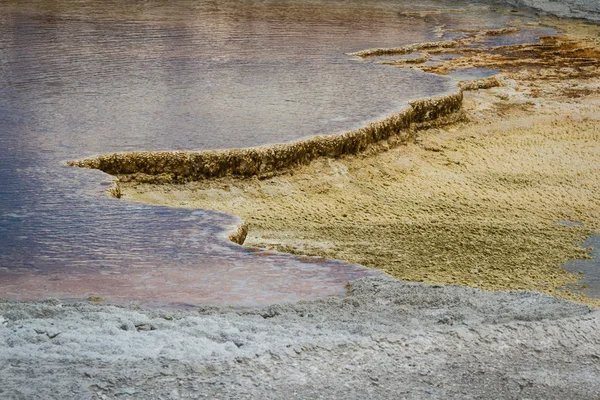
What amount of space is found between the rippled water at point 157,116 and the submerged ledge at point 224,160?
0.09 m

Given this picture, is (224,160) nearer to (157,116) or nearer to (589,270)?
(157,116)

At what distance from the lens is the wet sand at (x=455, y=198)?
4090 millimetres

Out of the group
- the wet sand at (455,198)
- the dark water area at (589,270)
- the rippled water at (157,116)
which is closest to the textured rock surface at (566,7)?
the rippled water at (157,116)

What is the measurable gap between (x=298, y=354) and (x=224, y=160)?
245cm

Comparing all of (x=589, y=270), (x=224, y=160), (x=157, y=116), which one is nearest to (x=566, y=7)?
(x=157, y=116)

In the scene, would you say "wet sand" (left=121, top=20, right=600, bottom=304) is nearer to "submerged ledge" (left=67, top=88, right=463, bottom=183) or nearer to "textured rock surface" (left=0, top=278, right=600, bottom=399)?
"submerged ledge" (left=67, top=88, right=463, bottom=183)

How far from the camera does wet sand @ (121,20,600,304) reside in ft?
13.4

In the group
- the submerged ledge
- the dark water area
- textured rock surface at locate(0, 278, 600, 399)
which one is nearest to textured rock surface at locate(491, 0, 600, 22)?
the submerged ledge

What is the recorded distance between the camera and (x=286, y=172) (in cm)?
488

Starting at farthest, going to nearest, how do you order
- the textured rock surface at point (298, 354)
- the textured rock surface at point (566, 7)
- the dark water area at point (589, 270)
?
the textured rock surface at point (566, 7) < the dark water area at point (589, 270) < the textured rock surface at point (298, 354)

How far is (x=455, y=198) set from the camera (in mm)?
5199

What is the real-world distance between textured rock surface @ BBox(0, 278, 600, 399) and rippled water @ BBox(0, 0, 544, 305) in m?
0.43

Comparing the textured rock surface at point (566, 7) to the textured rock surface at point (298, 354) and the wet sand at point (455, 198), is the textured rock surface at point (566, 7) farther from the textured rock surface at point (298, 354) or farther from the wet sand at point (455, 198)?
the textured rock surface at point (298, 354)

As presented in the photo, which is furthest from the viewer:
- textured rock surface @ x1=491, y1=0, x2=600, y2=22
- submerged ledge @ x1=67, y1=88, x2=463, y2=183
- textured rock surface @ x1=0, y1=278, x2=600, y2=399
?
textured rock surface @ x1=491, y1=0, x2=600, y2=22
